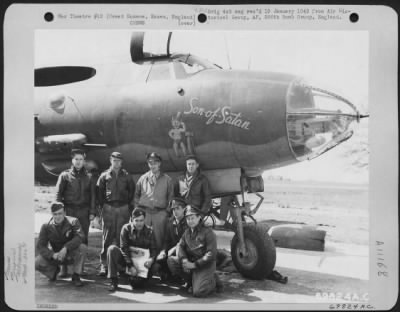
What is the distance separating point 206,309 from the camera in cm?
628

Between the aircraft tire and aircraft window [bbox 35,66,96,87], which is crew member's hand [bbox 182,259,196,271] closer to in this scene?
the aircraft tire

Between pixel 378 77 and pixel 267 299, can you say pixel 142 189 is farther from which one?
pixel 378 77

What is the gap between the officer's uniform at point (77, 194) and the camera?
6.72 m

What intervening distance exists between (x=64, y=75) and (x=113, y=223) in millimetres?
2053

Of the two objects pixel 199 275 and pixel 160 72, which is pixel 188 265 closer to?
pixel 199 275

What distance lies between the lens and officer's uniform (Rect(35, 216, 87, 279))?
6.42 meters

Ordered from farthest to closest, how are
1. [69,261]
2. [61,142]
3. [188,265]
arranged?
[61,142]
[69,261]
[188,265]

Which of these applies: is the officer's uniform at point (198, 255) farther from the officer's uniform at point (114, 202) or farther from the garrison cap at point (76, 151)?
the garrison cap at point (76, 151)

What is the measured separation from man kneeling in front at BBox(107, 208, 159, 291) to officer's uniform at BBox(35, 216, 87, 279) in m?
0.44

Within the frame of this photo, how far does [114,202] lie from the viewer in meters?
6.69

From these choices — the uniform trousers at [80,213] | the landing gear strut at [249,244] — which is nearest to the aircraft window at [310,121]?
the landing gear strut at [249,244]

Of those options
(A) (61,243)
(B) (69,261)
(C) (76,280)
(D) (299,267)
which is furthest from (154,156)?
(D) (299,267)

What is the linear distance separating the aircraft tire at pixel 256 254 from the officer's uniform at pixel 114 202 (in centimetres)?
143

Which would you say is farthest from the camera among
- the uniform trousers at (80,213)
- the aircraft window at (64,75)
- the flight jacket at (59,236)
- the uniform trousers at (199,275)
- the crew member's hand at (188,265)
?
the aircraft window at (64,75)
